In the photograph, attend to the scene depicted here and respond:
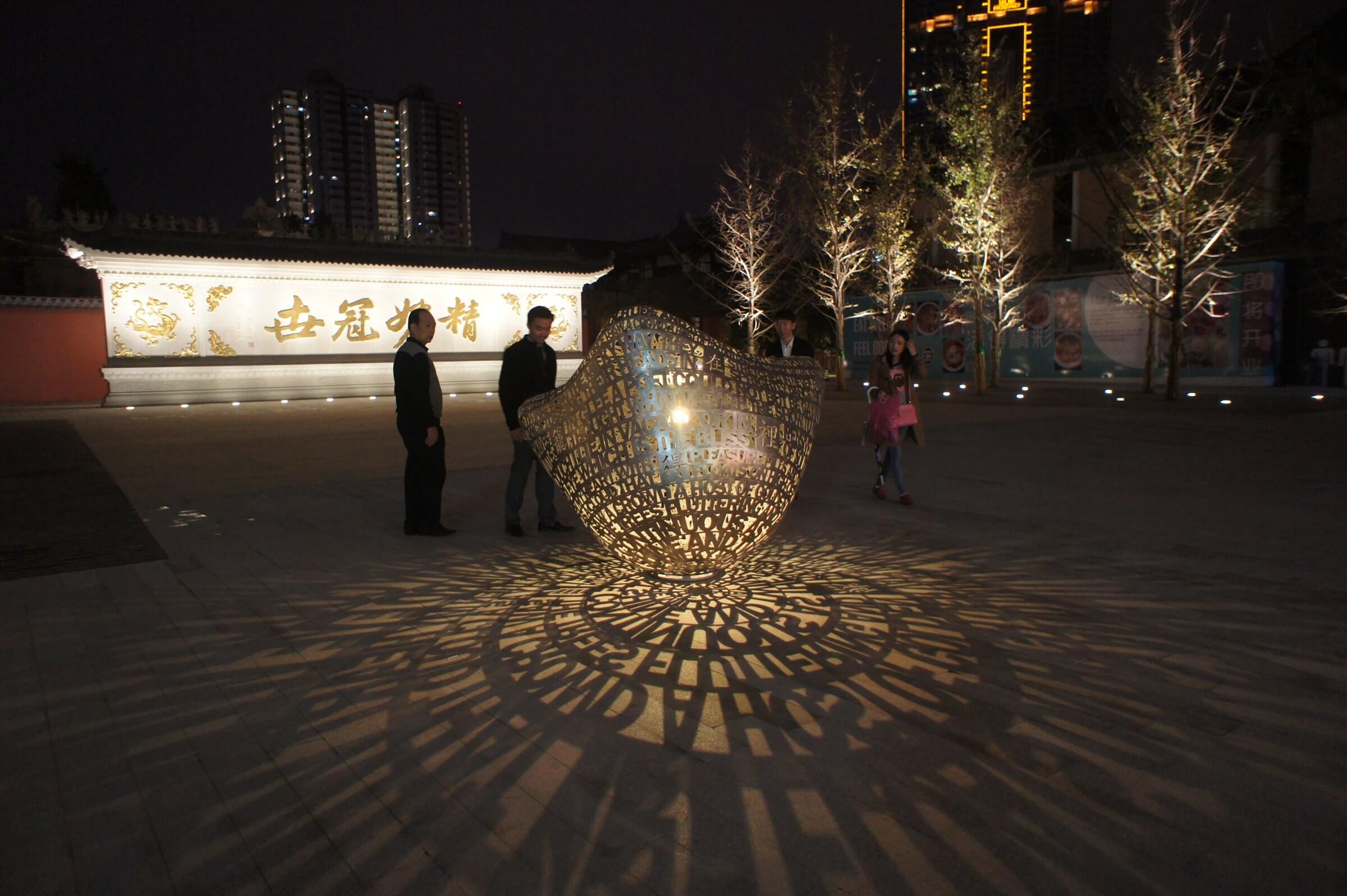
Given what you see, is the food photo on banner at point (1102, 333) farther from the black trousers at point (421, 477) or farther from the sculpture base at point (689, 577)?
the sculpture base at point (689, 577)

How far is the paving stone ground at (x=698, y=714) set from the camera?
6.44 feet

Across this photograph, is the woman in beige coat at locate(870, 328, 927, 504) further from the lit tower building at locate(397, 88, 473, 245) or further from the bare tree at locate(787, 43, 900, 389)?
the lit tower building at locate(397, 88, 473, 245)

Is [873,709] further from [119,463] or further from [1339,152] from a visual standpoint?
[1339,152]

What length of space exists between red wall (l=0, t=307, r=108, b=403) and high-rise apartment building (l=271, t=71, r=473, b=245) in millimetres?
81257

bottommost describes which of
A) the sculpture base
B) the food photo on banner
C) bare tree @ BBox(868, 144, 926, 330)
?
the sculpture base

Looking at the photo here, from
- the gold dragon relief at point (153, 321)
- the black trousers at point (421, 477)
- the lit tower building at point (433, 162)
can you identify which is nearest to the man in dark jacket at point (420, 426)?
the black trousers at point (421, 477)

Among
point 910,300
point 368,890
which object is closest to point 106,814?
point 368,890

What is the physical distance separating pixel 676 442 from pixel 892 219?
1737 centimetres

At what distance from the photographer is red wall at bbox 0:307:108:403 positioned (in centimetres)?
1964

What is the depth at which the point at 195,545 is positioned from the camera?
206 inches

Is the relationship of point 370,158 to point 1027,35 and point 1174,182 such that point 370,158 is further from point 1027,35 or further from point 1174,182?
point 1174,182

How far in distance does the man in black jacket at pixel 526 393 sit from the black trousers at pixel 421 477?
48 centimetres

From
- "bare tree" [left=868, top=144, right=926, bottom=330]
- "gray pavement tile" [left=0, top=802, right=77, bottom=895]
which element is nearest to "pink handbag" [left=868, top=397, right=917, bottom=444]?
"gray pavement tile" [left=0, top=802, right=77, bottom=895]

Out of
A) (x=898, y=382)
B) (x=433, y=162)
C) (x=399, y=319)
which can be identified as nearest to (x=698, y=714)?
(x=898, y=382)
